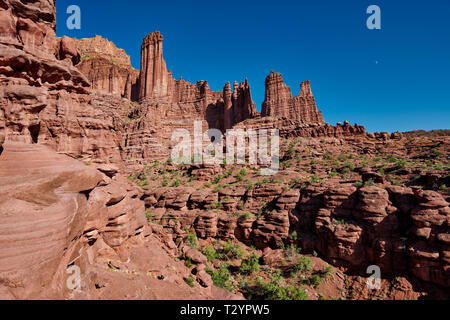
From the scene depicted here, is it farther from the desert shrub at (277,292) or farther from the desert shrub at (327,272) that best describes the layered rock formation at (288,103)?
the desert shrub at (277,292)

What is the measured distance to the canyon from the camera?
19.9 ft

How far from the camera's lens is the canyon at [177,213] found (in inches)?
238

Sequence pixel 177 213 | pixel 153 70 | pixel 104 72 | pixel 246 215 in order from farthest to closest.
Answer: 1. pixel 153 70
2. pixel 104 72
3. pixel 177 213
4. pixel 246 215

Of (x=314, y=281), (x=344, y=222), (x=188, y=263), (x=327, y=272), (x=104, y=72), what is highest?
A: (x=104, y=72)

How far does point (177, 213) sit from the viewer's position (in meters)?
23.9

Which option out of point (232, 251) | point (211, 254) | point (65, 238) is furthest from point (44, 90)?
point (232, 251)

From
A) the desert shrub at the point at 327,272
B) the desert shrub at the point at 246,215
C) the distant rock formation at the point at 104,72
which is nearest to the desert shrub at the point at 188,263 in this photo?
the desert shrub at the point at 246,215

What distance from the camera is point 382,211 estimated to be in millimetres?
15781

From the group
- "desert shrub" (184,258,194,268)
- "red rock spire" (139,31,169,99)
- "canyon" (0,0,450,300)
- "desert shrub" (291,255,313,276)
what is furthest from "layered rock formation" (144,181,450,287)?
"red rock spire" (139,31,169,99)

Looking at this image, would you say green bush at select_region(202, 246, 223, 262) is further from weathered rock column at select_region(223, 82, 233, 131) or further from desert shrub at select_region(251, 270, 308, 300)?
weathered rock column at select_region(223, 82, 233, 131)

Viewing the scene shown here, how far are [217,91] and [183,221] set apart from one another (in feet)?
204

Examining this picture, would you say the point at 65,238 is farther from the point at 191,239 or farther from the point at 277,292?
the point at 191,239
